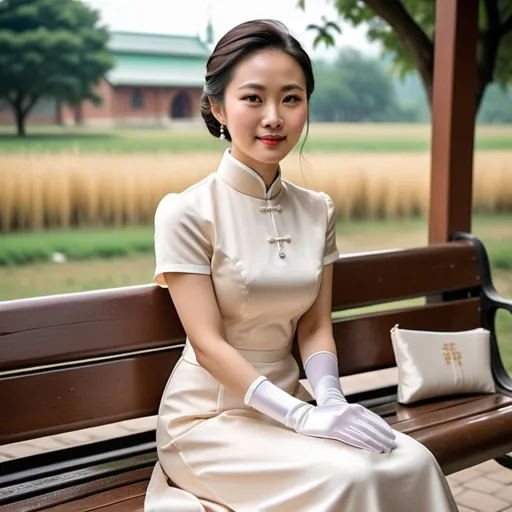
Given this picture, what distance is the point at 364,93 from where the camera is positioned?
541cm

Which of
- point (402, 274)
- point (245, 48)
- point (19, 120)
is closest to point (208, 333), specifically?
point (245, 48)

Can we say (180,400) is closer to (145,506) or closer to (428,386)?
(145,506)

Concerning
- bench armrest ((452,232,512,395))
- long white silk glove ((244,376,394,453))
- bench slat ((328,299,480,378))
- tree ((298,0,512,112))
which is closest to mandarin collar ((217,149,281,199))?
long white silk glove ((244,376,394,453))

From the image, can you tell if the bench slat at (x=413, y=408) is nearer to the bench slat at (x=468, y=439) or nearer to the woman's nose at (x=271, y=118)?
the bench slat at (x=468, y=439)

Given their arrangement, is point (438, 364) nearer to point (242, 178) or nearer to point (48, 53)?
point (242, 178)

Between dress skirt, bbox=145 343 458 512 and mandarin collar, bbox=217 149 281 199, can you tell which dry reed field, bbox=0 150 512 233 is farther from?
dress skirt, bbox=145 343 458 512

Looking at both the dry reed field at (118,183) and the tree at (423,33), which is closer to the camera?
the tree at (423,33)

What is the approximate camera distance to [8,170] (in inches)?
172

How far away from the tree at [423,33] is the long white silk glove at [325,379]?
212cm

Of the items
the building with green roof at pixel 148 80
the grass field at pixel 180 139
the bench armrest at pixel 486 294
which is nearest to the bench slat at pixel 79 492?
the bench armrest at pixel 486 294

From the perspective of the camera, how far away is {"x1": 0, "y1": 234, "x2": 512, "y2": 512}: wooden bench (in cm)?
212

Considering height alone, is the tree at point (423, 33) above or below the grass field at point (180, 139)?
above

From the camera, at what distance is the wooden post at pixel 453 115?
10.3ft

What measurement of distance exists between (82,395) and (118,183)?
2.50 metres
